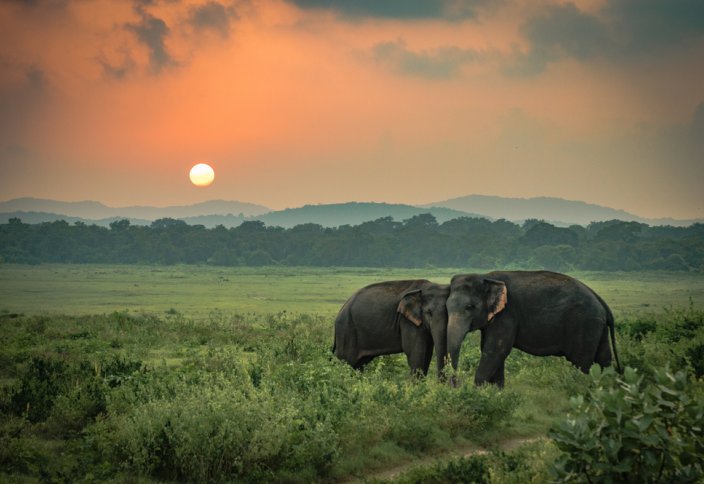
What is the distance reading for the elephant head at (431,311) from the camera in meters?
15.2

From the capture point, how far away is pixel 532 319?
15430 millimetres

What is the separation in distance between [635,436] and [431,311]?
27.7ft

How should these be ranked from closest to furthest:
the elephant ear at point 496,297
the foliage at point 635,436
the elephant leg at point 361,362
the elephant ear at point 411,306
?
the foliage at point 635,436, the elephant ear at point 496,297, the elephant ear at point 411,306, the elephant leg at point 361,362

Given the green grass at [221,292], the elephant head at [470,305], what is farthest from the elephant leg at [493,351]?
the green grass at [221,292]

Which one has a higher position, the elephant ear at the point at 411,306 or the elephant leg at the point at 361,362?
the elephant ear at the point at 411,306

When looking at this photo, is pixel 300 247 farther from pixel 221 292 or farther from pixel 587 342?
pixel 587 342

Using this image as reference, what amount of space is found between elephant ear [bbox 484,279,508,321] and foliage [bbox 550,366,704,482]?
25.1ft

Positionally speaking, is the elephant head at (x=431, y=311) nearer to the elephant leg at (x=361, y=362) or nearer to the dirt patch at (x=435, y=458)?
the elephant leg at (x=361, y=362)

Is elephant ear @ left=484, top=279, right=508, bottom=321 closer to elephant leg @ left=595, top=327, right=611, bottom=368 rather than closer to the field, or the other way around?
the field

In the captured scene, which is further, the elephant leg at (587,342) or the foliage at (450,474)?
the elephant leg at (587,342)

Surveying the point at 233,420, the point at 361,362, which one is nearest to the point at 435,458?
the point at 233,420

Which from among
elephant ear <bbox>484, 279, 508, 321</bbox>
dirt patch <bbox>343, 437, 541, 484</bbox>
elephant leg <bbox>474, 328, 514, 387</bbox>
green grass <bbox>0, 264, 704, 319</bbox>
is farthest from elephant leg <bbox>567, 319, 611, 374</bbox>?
green grass <bbox>0, 264, 704, 319</bbox>

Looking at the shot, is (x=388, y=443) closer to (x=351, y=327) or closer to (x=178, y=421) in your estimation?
(x=178, y=421)

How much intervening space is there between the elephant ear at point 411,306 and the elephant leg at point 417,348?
289mm
